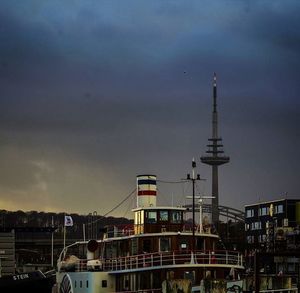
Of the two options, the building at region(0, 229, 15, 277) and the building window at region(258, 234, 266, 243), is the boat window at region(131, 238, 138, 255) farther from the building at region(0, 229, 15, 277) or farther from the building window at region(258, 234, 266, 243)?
the building window at region(258, 234, 266, 243)

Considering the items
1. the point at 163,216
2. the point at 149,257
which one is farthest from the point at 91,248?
the point at 149,257

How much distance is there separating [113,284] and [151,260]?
3.95m

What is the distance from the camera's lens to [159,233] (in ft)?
160

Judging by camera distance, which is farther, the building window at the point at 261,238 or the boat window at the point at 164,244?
the building window at the point at 261,238

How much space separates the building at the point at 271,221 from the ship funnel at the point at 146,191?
62.3 m

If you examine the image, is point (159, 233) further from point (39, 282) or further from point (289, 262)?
point (289, 262)

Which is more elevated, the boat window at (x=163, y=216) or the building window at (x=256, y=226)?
the building window at (x=256, y=226)

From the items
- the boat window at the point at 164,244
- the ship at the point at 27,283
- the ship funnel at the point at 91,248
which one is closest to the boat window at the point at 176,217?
the boat window at the point at 164,244

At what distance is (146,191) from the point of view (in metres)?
52.4

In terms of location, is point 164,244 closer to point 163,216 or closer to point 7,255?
point 163,216

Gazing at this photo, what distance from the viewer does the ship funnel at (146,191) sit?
52250mm

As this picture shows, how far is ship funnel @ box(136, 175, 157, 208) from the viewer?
2057 inches

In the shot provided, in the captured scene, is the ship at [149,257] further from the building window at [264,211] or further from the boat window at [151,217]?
the building window at [264,211]

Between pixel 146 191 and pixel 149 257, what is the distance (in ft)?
19.8
